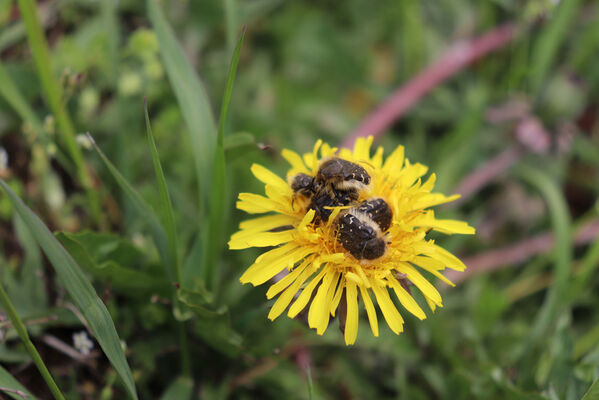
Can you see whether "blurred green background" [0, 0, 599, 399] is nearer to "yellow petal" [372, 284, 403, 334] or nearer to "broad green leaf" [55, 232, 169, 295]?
"broad green leaf" [55, 232, 169, 295]

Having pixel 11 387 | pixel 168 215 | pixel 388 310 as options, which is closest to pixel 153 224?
pixel 168 215

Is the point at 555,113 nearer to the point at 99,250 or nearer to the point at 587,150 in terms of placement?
the point at 587,150

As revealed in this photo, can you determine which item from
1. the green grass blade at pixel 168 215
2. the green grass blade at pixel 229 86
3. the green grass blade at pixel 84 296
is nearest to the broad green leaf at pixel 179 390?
the green grass blade at pixel 84 296

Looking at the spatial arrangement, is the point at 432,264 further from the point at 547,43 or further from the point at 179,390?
the point at 547,43

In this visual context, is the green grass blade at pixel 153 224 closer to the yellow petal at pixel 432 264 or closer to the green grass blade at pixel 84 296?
the green grass blade at pixel 84 296

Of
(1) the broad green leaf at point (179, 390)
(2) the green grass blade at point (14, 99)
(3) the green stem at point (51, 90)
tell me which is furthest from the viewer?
(2) the green grass blade at point (14, 99)

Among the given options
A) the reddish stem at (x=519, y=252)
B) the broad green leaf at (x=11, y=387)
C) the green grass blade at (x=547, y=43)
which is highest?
the green grass blade at (x=547, y=43)

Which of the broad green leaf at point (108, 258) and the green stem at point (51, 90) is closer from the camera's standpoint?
the broad green leaf at point (108, 258)

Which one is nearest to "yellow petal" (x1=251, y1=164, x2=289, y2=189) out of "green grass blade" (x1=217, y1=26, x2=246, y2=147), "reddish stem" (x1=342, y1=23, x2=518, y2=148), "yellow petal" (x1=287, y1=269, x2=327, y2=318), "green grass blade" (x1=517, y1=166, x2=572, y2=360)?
"green grass blade" (x1=217, y1=26, x2=246, y2=147)
